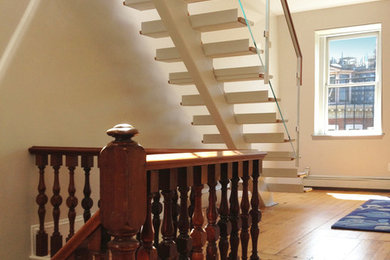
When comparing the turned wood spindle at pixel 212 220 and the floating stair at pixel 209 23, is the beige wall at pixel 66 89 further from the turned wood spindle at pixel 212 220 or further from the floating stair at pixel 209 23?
the turned wood spindle at pixel 212 220

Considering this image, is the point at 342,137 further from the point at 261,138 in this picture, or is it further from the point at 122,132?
the point at 122,132

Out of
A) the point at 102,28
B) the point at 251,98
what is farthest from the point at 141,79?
the point at 251,98

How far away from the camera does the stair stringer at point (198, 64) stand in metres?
3.55

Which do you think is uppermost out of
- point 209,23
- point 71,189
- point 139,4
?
point 139,4

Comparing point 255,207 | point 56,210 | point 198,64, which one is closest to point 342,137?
point 198,64

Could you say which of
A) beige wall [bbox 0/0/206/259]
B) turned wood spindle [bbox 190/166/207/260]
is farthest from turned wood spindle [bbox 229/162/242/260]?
beige wall [bbox 0/0/206/259]

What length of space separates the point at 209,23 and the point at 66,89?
1.18 metres

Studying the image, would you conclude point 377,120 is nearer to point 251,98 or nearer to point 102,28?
point 251,98

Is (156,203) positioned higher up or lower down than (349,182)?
higher up

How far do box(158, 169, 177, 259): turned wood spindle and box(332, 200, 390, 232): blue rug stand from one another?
9.31ft

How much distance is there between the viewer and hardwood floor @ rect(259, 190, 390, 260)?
3.17 m

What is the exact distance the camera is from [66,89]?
11.3 ft

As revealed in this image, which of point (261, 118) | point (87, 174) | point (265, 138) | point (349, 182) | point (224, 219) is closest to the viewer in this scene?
point (224, 219)

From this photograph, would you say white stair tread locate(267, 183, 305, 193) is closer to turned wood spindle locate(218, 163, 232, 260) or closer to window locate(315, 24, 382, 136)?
window locate(315, 24, 382, 136)
